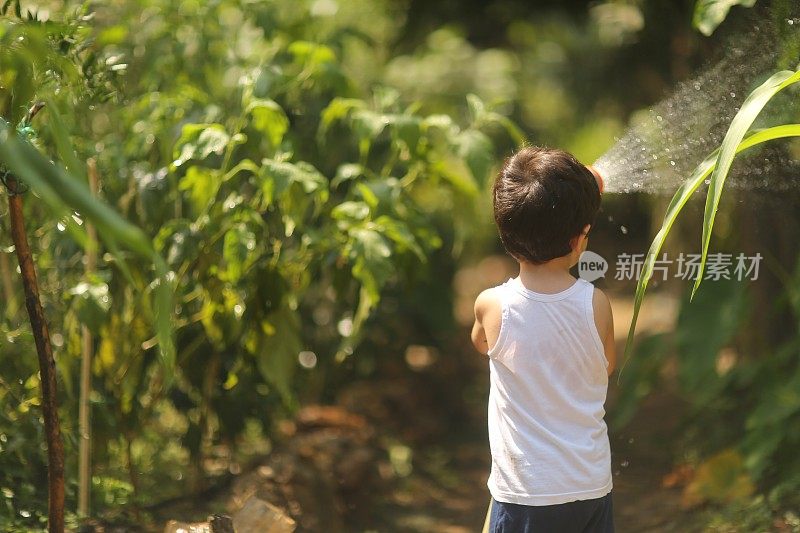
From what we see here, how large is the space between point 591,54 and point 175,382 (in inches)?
106

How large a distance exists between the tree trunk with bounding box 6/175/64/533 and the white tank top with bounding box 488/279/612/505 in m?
0.85

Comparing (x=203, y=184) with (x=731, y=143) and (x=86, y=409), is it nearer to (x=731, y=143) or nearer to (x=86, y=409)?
(x=86, y=409)

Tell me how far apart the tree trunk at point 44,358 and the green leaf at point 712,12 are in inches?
56.5

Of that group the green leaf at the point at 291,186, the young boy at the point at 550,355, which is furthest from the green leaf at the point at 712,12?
the green leaf at the point at 291,186

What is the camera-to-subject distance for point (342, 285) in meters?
2.44

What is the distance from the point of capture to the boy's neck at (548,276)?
159cm

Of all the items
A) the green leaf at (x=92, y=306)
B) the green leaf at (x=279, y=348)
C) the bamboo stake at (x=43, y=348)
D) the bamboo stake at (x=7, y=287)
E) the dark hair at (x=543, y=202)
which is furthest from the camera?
the green leaf at (x=279, y=348)

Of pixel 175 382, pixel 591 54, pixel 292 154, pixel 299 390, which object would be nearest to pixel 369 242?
pixel 292 154

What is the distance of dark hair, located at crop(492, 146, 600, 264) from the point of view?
60.5 inches

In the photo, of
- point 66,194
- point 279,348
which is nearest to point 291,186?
point 279,348

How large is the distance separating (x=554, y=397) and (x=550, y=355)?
0.23ft

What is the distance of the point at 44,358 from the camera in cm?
177

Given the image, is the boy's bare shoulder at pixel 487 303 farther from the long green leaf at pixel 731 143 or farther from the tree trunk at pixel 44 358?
the tree trunk at pixel 44 358

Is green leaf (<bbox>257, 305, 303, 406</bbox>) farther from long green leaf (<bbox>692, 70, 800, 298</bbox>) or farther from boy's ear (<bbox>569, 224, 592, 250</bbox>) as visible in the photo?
long green leaf (<bbox>692, 70, 800, 298</bbox>)
